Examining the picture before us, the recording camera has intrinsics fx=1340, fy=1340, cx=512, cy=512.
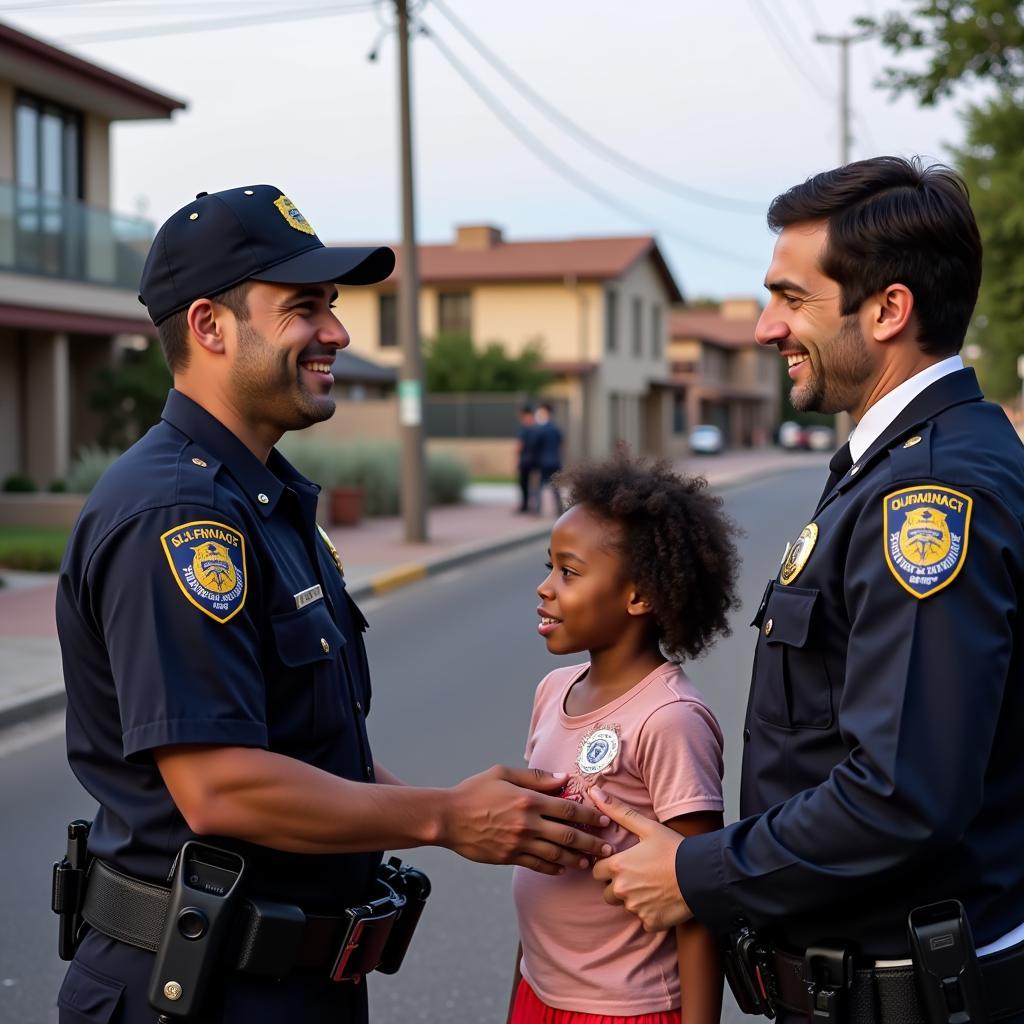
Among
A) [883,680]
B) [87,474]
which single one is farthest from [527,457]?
[883,680]

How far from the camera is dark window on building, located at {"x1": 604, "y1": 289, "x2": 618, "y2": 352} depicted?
44125mm

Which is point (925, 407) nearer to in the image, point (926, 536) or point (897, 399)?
point (897, 399)

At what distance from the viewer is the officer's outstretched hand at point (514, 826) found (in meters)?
2.32

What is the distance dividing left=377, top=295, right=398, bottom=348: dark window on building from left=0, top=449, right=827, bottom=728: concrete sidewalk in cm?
1749

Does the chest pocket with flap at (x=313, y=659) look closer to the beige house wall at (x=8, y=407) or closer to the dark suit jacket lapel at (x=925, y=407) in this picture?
the dark suit jacket lapel at (x=925, y=407)

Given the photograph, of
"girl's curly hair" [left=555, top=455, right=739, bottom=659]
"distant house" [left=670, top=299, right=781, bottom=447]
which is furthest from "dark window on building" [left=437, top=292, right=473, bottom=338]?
"girl's curly hair" [left=555, top=455, right=739, bottom=659]

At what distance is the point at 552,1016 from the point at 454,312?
4267cm

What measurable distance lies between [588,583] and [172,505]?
93cm

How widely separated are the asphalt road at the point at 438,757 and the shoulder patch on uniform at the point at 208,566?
6.54 feet

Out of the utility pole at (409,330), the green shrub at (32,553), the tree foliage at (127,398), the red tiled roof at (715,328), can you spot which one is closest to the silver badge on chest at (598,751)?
the green shrub at (32,553)

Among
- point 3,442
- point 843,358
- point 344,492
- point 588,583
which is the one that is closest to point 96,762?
point 588,583

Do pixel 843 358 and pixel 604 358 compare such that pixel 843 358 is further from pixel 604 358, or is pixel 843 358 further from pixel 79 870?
pixel 604 358

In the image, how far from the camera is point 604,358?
44031mm

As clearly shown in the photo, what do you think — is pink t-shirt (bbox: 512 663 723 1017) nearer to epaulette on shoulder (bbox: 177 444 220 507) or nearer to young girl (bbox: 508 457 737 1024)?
young girl (bbox: 508 457 737 1024)
